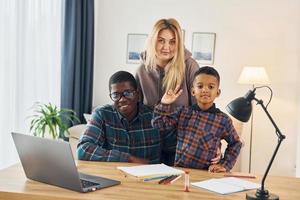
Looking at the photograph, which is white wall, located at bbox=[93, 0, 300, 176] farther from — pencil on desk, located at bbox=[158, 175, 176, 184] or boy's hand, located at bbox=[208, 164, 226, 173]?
pencil on desk, located at bbox=[158, 175, 176, 184]

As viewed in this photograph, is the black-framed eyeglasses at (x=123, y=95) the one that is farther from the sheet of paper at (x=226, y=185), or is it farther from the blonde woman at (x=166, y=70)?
the sheet of paper at (x=226, y=185)

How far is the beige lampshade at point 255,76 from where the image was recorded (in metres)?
4.56

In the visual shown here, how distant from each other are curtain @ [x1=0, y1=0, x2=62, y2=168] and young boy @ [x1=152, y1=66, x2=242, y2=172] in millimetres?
1797

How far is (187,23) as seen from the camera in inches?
202

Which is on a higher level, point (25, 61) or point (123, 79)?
point (25, 61)

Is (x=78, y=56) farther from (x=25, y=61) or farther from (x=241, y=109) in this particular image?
(x=241, y=109)

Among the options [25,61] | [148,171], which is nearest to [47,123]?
[25,61]

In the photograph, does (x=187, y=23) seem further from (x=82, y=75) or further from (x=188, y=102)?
(x=188, y=102)

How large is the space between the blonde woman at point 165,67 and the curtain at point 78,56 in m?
2.38

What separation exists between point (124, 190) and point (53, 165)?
0.29m

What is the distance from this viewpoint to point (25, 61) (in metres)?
3.80

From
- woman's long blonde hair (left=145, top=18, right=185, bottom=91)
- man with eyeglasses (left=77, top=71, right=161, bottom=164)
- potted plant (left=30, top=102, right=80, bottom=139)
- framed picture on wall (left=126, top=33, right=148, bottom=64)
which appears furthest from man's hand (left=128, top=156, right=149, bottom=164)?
framed picture on wall (left=126, top=33, right=148, bottom=64)

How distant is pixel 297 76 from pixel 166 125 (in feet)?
10.5

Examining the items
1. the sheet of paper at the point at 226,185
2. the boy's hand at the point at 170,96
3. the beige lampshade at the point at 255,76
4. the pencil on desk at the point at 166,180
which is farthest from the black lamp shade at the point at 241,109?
the beige lampshade at the point at 255,76
